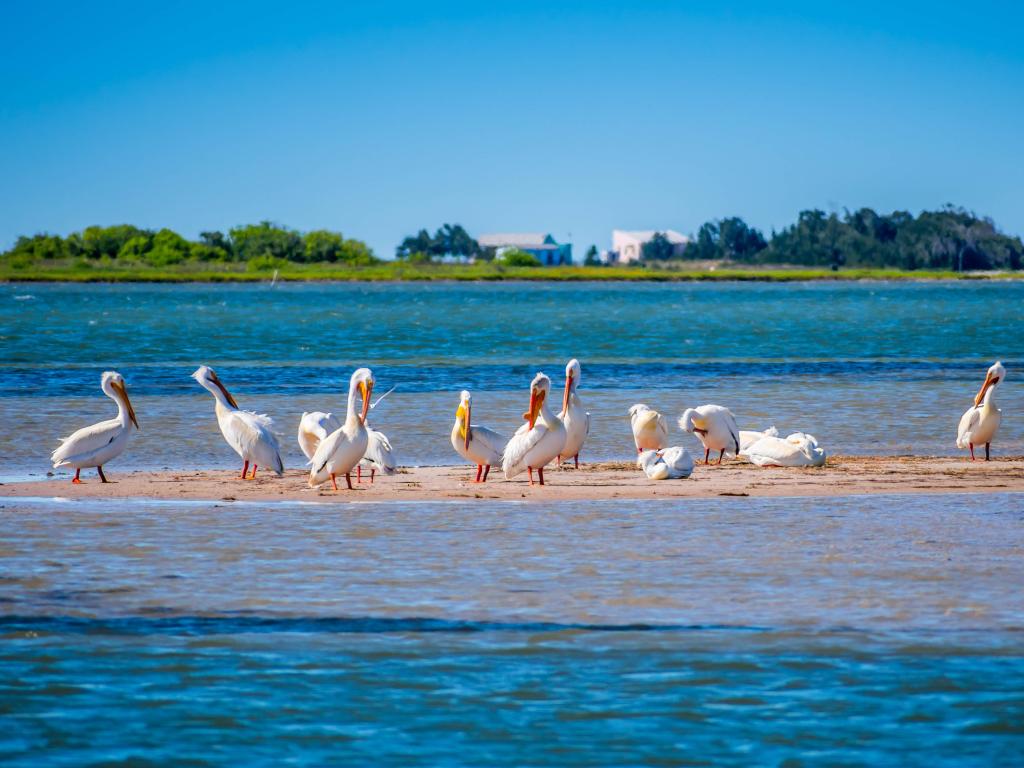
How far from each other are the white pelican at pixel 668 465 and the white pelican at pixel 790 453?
100 centimetres

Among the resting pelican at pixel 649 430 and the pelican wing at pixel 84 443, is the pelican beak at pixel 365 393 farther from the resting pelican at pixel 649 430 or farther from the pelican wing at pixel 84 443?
the resting pelican at pixel 649 430

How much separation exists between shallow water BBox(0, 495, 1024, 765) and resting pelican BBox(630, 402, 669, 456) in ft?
10.1

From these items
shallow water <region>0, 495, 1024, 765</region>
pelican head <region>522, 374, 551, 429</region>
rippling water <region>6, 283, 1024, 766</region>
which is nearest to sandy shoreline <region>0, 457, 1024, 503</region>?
rippling water <region>6, 283, 1024, 766</region>

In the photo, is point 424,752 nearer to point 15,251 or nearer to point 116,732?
point 116,732

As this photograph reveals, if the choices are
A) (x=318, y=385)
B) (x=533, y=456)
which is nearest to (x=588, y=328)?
(x=318, y=385)

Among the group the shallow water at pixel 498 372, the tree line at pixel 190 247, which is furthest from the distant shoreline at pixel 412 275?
the shallow water at pixel 498 372

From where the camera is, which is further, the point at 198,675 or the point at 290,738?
the point at 198,675

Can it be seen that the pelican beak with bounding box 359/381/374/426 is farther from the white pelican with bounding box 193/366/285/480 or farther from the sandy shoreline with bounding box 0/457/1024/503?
the white pelican with bounding box 193/366/285/480

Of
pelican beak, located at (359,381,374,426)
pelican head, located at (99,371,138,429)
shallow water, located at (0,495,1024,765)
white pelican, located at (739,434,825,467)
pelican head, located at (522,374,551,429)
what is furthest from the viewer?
pelican head, located at (99,371,138,429)

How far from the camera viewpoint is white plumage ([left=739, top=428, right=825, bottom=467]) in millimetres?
14391

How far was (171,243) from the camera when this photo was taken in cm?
18212

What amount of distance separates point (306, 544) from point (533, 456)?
2.82 m

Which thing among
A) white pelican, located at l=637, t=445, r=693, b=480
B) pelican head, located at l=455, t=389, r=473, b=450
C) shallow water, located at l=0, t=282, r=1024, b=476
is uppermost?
pelican head, located at l=455, t=389, r=473, b=450

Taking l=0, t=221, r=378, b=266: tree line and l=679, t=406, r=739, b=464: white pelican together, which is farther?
l=0, t=221, r=378, b=266: tree line
